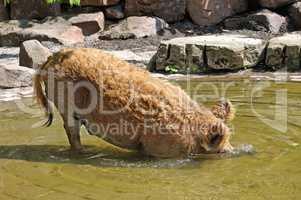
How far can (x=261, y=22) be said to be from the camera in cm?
1399

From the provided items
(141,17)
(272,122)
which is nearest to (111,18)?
(141,17)

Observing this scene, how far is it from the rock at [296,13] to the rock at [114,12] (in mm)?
3861

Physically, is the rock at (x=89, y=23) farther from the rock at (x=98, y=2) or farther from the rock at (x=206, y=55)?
the rock at (x=206, y=55)

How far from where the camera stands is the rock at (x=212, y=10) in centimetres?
1451

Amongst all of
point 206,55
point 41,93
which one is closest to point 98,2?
point 206,55

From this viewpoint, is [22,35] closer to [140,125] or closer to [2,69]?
[2,69]

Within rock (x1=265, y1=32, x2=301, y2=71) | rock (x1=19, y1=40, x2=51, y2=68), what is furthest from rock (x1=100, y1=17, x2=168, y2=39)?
rock (x1=265, y1=32, x2=301, y2=71)

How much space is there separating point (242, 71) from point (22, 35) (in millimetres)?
5309

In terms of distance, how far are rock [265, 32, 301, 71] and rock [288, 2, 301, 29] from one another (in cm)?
367

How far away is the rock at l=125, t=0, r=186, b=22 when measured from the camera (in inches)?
579

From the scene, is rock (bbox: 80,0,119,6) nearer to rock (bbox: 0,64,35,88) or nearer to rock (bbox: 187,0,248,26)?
rock (bbox: 187,0,248,26)

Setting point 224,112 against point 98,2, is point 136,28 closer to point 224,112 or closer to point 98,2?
point 98,2

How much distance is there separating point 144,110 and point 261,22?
29.5 ft

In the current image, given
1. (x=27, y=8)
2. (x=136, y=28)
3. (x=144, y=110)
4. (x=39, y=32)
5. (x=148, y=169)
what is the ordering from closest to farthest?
(x=148, y=169)
(x=144, y=110)
(x=39, y=32)
(x=136, y=28)
(x=27, y=8)
